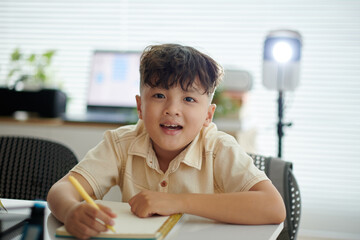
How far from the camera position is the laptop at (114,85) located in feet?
10.0

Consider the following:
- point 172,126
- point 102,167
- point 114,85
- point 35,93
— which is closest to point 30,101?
point 35,93

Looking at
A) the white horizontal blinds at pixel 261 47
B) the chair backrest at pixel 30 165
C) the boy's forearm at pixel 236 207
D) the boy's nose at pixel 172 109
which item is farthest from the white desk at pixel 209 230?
the white horizontal blinds at pixel 261 47

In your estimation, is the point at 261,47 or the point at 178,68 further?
the point at 261,47

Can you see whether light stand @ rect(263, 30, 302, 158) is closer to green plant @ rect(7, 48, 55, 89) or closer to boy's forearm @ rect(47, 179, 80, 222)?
boy's forearm @ rect(47, 179, 80, 222)

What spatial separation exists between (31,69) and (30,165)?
78.8 inches

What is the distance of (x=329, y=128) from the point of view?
318 centimetres

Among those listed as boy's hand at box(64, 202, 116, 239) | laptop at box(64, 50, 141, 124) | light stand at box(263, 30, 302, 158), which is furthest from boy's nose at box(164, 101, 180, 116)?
laptop at box(64, 50, 141, 124)

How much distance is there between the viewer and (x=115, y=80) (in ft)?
10.2

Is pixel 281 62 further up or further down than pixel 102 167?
further up

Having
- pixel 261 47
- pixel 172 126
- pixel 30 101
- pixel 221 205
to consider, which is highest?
pixel 261 47

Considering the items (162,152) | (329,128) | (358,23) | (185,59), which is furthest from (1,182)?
(358,23)

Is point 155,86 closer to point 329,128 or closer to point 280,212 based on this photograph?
point 280,212

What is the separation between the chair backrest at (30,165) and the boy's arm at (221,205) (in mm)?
625

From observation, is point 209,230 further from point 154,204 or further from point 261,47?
point 261,47
